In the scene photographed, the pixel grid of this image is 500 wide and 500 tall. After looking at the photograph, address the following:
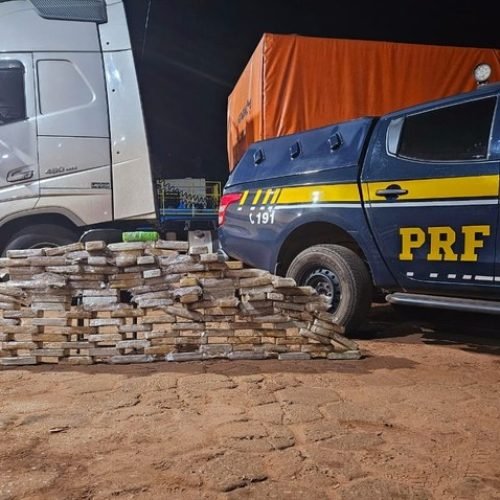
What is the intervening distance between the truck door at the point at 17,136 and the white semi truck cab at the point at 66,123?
12 mm

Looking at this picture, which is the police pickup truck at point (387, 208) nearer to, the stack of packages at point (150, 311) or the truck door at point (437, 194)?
the truck door at point (437, 194)

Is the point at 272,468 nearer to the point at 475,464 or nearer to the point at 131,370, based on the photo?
the point at 475,464

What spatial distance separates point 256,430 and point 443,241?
230 centimetres

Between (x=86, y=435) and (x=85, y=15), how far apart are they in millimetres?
6112

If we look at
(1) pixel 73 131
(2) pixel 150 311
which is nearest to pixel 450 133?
(2) pixel 150 311

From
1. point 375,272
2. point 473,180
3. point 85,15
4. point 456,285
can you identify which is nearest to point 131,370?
point 375,272

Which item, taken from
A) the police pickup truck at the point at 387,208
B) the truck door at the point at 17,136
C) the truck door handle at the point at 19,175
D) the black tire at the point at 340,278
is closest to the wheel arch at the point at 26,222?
the truck door at the point at 17,136

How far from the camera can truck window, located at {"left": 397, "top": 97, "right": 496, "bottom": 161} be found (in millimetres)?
4258

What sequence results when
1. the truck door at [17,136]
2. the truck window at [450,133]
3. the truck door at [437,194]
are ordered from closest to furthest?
the truck door at [437,194] → the truck window at [450,133] → the truck door at [17,136]

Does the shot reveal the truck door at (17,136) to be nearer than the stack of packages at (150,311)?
No

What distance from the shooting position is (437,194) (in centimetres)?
430

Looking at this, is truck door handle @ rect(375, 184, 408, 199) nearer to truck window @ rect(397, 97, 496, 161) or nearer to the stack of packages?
truck window @ rect(397, 97, 496, 161)

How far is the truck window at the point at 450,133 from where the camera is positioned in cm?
426

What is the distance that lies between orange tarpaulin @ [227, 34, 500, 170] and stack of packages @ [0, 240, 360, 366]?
2826mm
